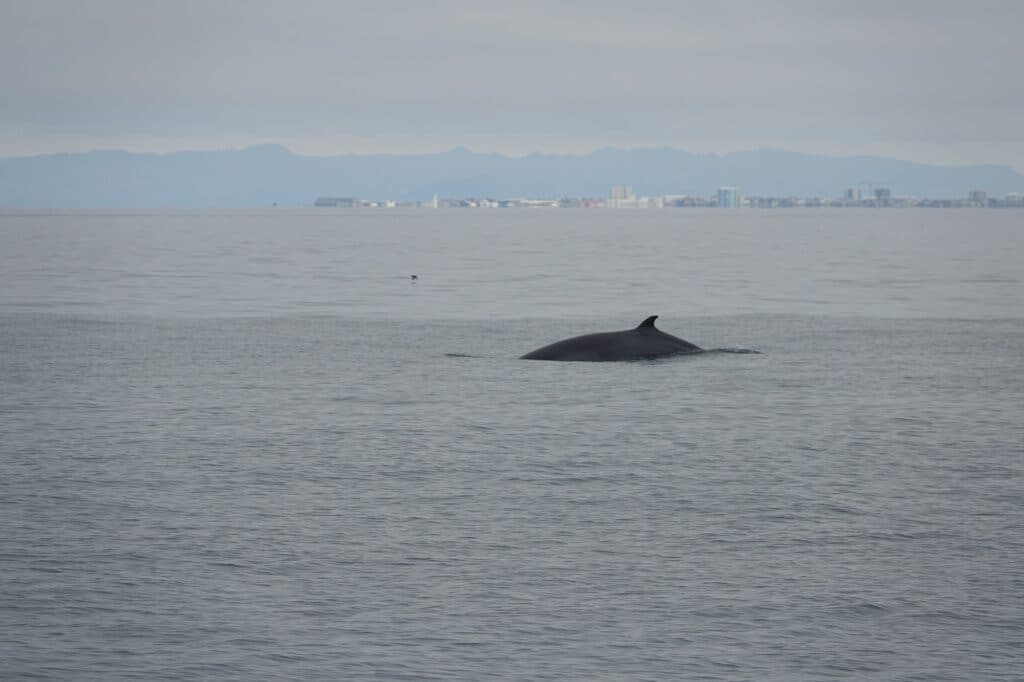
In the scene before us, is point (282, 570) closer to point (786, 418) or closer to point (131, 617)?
point (131, 617)

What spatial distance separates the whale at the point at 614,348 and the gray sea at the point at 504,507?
879 mm

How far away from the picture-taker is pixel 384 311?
5819 centimetres

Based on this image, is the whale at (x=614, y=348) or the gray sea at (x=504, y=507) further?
the whale at (x=614, y=348)

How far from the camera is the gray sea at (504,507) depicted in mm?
14391

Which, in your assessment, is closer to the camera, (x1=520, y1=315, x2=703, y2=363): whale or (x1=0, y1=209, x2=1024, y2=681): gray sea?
(x1=0, y1=209, x2=1024, y2=681): gray sea

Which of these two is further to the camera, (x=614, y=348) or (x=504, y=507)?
(x=614, y=348)

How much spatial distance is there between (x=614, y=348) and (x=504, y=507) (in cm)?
1914

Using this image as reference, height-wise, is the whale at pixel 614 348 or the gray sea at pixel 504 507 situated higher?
the whale at pixel 614 348

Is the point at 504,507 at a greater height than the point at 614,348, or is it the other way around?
the point at 614,348

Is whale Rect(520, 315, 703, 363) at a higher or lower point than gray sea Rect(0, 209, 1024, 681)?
higher

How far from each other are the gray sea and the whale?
2.88 ft

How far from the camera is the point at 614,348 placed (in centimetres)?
3906

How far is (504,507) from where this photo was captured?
66.4ft

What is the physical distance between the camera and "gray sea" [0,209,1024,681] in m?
14.4
